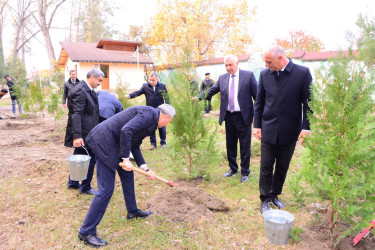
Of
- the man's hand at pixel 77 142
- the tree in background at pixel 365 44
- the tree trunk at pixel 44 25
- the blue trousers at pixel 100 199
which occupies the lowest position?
the blue trousers at pixel 100 199

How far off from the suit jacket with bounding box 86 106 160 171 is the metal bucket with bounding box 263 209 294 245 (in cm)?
164

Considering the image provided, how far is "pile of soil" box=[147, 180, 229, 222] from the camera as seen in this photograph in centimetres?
365

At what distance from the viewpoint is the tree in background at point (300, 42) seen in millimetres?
38031

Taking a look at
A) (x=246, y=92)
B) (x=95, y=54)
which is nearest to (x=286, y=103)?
(x=246, y=92)

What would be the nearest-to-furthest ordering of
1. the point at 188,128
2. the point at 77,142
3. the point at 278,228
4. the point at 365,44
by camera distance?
the point at 365,44, the point at 278,228, the point at 77,142, the point at 188,128

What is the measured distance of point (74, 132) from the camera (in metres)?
4.10

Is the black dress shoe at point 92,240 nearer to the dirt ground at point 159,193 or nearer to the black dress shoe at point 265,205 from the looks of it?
the dirt ground at point 159,193

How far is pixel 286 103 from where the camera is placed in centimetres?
344

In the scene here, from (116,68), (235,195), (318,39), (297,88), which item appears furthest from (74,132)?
(318,39)

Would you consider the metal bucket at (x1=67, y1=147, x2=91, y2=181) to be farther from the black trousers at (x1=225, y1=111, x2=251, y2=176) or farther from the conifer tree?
the black trousers at (x1=225, y1=111, x2=251, y2=176)

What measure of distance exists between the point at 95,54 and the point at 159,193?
85.9 ft

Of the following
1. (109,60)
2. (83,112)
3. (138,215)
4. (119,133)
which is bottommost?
(138,215)

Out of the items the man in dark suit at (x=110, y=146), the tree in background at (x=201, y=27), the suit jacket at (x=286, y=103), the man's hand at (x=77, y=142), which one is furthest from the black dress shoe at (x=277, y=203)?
the tree in background at (x=201, y=27)

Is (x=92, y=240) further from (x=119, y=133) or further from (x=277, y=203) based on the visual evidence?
(x=277, y=203)
